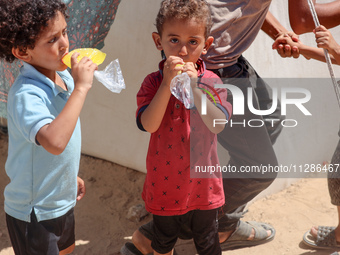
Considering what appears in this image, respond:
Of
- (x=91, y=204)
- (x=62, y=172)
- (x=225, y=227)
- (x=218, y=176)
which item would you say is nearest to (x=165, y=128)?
(x=218, y=176)

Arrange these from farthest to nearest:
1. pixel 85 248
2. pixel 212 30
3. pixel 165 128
A: pixel 85 248
pixel 212 30
pixel 165 128

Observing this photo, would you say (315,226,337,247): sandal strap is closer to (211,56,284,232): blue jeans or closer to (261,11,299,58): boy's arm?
(211,56,284,232): blue jeans

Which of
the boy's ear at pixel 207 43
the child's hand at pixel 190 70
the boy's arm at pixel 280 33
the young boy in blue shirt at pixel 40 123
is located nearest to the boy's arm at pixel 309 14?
the boy's arm at pixel 280 33

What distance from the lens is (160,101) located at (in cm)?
216

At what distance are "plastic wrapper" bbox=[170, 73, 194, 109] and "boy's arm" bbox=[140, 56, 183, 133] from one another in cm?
3

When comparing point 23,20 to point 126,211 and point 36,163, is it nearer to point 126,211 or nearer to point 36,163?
point 36,163

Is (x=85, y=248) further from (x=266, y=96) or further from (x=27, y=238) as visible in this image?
(x=266, y=96)

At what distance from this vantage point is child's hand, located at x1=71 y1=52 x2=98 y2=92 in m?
1.91

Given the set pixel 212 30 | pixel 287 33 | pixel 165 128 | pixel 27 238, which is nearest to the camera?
pixel 27 238

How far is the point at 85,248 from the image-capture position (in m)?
3.13

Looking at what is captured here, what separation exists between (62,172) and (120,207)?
145 cm

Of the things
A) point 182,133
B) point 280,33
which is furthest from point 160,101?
point 280,33

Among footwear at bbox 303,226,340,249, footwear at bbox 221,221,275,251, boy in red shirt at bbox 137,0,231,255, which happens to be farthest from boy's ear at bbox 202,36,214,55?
footwear at bbox 303,226,340,249

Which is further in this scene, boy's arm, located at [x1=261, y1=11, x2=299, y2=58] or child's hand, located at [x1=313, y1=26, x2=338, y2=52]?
boy's arm, located at [x1=261, y1=11, x2=299, y2=58]
